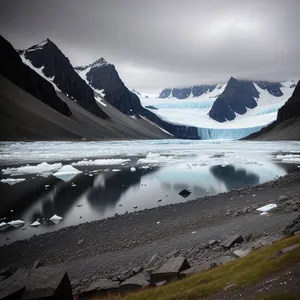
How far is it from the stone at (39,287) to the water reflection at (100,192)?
855cm

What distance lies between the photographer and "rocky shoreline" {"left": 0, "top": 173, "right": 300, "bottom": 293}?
42.4 ft

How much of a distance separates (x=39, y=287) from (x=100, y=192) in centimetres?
2185

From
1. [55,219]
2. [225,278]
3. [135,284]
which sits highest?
[225,278]

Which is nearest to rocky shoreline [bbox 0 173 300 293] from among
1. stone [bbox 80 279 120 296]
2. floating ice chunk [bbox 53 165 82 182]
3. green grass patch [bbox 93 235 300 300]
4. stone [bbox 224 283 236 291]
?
stone [bbox 80 279 120 296]

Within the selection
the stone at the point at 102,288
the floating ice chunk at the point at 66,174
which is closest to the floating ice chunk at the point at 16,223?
the stone at the point at 102,288

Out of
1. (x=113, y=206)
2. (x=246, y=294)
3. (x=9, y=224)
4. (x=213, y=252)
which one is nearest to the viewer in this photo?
(x=246, y=294)

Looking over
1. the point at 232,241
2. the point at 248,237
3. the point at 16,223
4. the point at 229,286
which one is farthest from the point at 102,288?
the point at 16,223

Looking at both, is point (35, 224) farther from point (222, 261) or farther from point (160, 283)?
point (222, 261)

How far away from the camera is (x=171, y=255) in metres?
13.7

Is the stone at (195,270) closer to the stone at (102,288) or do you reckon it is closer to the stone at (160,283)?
the stone at (160,283)

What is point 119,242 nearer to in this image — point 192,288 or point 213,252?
point 213,252

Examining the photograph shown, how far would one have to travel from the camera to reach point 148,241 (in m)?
16.7

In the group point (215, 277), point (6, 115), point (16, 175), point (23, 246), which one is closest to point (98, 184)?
point (16, 175)

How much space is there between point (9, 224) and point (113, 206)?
330 inches
